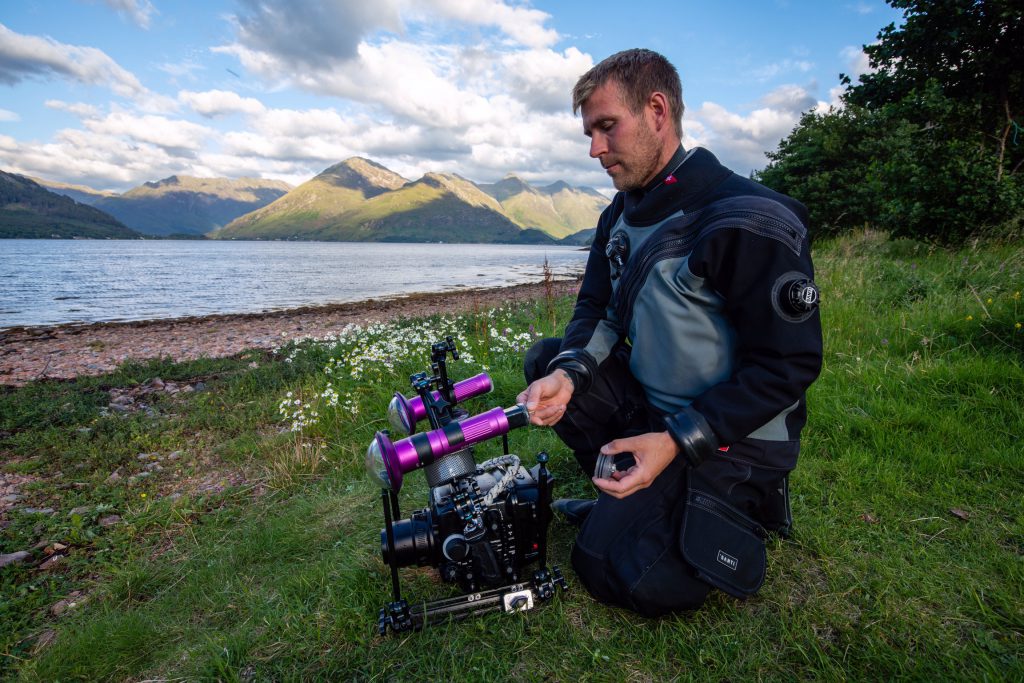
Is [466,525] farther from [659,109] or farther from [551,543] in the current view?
[659,109]

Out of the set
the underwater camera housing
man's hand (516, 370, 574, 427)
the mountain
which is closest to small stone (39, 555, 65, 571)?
the underwater camera housing

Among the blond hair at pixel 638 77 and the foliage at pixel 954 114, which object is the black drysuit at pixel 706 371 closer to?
the blond hair at pixel 638 77

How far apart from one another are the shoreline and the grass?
15.6ft

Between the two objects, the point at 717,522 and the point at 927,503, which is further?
the point at 927,503

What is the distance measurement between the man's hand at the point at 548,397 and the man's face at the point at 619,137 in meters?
1.20

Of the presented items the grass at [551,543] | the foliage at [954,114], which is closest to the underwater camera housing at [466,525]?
the grass at [551,543]

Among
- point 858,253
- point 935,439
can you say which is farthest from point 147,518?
point 858,253

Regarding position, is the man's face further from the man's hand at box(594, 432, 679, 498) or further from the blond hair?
the man's hand at box(594, 432, 679, 498)

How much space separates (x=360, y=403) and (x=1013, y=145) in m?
11.6

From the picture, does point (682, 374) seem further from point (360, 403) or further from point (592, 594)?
point (360, 403)

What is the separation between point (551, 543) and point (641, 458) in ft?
4.37

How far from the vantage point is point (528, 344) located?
6953 millimetres

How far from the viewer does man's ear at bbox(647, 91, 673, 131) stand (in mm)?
2572

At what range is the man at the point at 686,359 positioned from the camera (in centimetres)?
214
